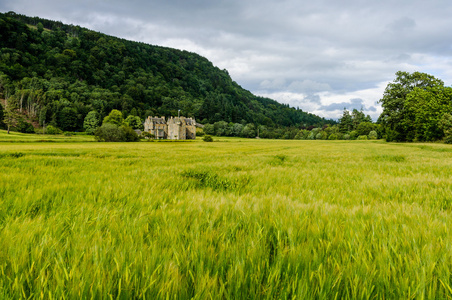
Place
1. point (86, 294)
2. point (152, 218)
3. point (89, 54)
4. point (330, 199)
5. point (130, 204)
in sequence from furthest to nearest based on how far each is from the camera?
point (89, 54), point (330, 199), point (130, 204), point (152, 218), point (86, 294)

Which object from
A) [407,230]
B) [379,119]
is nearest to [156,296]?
[407,230]

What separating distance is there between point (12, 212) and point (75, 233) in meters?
1.35

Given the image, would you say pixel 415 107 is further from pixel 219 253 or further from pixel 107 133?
pixel 107 133

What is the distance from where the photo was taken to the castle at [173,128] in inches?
4176

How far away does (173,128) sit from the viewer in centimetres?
10775

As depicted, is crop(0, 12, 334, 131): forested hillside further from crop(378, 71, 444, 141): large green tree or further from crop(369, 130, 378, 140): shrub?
crop(378, 71, 444, 141): large green tree

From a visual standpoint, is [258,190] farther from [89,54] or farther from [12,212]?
[89,54]

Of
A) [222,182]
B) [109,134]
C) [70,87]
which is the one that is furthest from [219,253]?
[70,87]

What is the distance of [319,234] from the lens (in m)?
1.97

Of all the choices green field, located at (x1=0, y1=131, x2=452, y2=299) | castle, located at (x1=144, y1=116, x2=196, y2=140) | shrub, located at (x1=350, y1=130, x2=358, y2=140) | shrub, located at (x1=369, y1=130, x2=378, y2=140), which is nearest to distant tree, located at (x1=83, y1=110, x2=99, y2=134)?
castle, located at (x1=144, y1=116, x2=196, y2=140)

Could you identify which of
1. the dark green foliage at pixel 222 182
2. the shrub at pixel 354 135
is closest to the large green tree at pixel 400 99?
the shrub at pixel 354 135

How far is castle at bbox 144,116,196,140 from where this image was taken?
10606 cm

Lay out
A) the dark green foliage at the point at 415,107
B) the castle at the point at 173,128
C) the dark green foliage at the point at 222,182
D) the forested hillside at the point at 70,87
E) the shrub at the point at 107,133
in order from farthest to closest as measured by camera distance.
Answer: the forested hillside at the point at 70,87 < the castle at the point at 173,128 < the shrub at the point at 107,133 < the dark green foliage at the point at 415,107 < the dark green foliage at the point at 222,182

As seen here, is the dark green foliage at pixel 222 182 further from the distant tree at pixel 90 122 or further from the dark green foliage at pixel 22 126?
the distant tree at pixel 90 122
